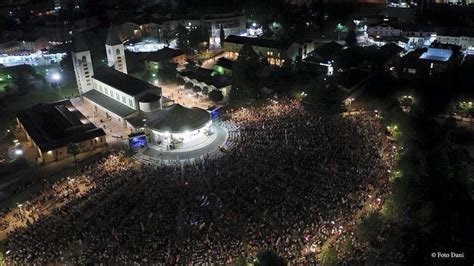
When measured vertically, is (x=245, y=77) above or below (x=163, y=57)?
below

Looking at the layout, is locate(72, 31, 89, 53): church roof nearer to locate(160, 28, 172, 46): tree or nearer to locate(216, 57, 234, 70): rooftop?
locate(216, 57, 234, 70): rooftop

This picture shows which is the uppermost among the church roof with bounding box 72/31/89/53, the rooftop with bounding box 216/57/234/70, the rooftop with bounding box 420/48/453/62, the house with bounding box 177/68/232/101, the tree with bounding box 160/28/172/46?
the church roof with bounding box 72/31/89/53

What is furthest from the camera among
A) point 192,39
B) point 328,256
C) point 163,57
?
point 192,39

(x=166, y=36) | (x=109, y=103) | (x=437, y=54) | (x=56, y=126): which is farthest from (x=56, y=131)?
(x=437, y=54)

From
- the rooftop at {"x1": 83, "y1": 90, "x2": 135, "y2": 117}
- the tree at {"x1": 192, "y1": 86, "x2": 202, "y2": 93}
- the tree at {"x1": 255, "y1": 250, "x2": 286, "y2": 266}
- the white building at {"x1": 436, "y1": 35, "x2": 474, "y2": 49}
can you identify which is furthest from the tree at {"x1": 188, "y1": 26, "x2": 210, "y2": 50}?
the tree at {"x1": 255, "y1": 250, "x2": 286, "y2": 266}

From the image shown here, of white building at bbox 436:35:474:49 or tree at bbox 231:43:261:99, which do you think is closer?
tree at bbox 231:43:261:99

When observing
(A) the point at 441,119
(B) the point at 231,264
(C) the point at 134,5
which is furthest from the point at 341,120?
(C) the point at 134,5

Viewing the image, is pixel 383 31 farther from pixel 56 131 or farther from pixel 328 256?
pixel 328 256
